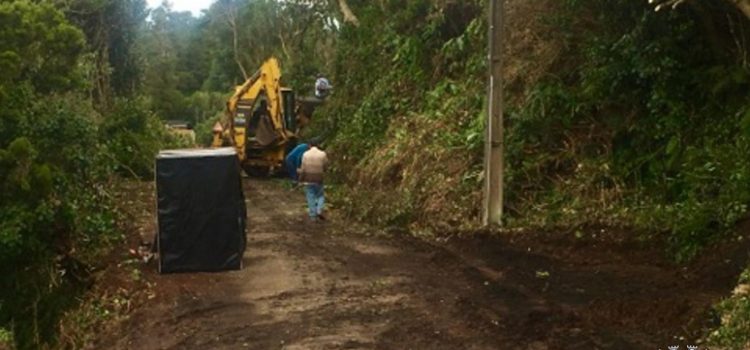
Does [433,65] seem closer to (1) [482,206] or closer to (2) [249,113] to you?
(2) [249,113]

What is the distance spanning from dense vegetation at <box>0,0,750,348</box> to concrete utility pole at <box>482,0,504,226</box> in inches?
19.2

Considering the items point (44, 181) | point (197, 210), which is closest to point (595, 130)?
point (197, 210)

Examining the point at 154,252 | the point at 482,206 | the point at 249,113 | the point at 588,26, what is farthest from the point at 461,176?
the point at 249,113

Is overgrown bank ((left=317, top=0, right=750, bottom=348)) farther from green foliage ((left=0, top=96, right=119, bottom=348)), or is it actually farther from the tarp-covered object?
green foliage ((left=0, top=96, right=119, bottom=348))

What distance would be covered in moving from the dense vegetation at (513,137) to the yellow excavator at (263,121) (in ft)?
9.62

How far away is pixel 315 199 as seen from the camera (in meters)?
16.5

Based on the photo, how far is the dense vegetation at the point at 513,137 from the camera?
38.9ft

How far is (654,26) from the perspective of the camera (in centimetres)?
1266

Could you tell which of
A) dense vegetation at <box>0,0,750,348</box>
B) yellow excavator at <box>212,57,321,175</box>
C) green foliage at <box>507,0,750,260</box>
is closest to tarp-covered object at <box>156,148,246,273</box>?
dense vegetation at <box>0,0,750,348</box>

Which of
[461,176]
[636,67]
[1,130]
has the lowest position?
[461,176]

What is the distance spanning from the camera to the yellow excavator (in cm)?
2430

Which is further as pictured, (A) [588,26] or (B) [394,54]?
(B) [394,54]

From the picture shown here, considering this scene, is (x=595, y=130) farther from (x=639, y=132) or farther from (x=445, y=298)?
(x=445, y=298)

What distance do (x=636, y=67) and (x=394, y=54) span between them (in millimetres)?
11596
